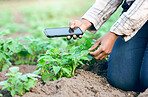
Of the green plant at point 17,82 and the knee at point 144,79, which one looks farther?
the knee at point 144,79

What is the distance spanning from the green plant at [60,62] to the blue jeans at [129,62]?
0.33 metres

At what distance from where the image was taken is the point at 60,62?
2072mm

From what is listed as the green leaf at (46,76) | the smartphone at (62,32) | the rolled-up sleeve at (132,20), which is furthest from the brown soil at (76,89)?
the rolled-up sleeve at (132,20)

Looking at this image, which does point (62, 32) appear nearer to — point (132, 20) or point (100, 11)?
point (100, 11)

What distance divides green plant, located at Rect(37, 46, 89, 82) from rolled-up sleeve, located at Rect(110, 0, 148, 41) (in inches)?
14.7

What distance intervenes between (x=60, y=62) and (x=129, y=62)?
66 centimetres

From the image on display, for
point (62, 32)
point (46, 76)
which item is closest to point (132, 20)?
point (62, 32)

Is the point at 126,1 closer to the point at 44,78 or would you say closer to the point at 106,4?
the point at 106,4

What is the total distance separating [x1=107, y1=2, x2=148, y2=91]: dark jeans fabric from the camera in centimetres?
216

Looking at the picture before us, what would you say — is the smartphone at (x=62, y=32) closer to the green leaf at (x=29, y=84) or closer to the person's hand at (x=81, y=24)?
the person's hand at (x=81, y=24)

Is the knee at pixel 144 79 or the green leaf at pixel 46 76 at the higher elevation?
the green leaf at pixel 46 76

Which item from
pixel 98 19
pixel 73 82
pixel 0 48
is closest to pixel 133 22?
pixel 98 19

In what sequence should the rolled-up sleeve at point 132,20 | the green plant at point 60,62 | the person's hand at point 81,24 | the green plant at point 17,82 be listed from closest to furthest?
the green plant at point 17,82
the rolled-up sleeve at point 132,20
the green plant at point 60,62
the person's hand at point 81,24

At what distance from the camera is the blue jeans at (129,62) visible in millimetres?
2160
